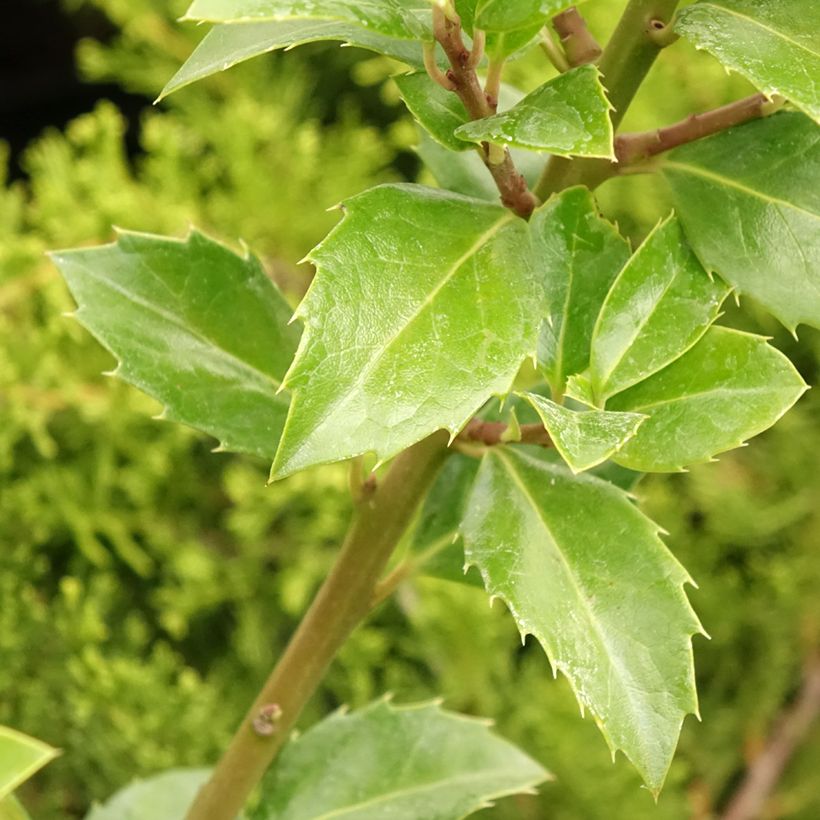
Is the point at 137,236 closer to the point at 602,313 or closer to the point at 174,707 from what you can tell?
the point at 602,313

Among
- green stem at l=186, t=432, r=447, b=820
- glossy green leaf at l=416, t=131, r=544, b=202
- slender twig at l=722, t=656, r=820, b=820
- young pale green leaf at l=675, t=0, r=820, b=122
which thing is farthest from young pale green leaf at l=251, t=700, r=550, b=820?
slender twig at l=722, t=656, r=820, b=820

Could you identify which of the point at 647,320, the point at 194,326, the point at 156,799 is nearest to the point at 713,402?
the point at 647,320

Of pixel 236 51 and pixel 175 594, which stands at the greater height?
pixel 236 51

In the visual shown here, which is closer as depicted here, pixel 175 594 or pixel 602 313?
pixel 602 313

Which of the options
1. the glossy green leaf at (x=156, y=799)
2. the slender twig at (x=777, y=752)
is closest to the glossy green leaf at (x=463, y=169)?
the glossy green leaf at (x=156, y=799)

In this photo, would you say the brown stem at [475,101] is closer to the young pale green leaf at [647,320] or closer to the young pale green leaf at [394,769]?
the young pale green leaf at [647,320]

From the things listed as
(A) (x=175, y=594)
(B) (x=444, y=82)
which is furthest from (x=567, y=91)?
(A) (x=175, y=594)

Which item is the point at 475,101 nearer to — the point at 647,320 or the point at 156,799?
the point at 647,320

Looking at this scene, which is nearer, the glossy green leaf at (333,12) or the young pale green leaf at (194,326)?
the glossy green leaf at (333,12)
